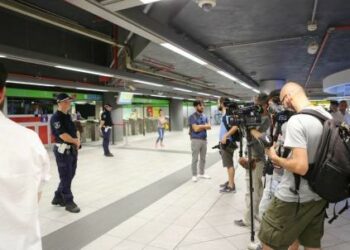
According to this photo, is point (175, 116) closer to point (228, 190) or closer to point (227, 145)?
point (228, 190)

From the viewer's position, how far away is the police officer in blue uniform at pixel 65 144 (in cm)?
381

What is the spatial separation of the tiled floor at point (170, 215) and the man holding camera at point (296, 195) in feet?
3.59

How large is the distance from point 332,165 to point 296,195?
1.00 feet

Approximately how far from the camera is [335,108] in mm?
5473

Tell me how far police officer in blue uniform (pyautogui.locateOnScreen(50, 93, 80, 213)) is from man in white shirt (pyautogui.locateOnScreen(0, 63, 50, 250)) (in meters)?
2.74

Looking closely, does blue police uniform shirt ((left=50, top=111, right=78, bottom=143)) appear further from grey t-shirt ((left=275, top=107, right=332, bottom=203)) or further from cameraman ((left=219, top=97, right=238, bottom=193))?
grey t-shirt ((left=275, top=107, right=332, bottom=203))

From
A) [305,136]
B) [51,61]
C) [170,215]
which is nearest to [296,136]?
[305,136]

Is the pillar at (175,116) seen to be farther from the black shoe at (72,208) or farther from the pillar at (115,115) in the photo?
the black shoe at (72,208)

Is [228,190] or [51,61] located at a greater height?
[51,61]

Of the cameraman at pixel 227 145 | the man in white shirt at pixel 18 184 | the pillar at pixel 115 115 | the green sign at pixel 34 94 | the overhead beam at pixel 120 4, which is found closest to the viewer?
the man in white shirt at pixel 18 184

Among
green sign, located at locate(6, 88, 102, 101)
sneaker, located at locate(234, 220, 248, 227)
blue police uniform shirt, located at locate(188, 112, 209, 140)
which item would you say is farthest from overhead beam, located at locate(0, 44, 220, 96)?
sneaker, located at locate(234, 220, 248, 227)

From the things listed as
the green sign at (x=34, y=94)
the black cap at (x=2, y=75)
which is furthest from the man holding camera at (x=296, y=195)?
the green sign at (x=34, y=94)

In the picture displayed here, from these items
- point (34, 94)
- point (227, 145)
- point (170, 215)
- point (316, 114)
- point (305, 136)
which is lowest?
point (170, 215)

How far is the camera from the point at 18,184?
113cm
